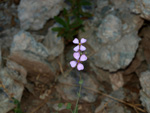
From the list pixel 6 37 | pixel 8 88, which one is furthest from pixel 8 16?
pixel 8 88

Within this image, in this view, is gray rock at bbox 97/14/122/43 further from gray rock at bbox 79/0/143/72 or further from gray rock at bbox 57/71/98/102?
gray rock at bbox 57/71/98/102

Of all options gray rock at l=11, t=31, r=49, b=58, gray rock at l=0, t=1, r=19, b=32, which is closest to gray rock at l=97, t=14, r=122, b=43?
Result: gray rock at l=11, t=31, r=49, b=58

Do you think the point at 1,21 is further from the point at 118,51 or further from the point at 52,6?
the point at 118,51

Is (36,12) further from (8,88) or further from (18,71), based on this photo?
(8,88)

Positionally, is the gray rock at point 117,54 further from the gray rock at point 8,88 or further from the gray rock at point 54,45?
the gray rock at point 8,88

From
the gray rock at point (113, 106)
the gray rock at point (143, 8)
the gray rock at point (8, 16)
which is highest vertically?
the gray rock at point (143, 8)

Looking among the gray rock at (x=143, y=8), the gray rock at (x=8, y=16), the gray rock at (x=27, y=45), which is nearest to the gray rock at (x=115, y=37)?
the gray rock at (x=143, y=8)

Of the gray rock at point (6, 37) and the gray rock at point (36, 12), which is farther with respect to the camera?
the gray rock at point (36, 12)

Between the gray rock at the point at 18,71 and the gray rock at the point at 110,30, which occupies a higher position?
the gray rock at the point at 110,30
